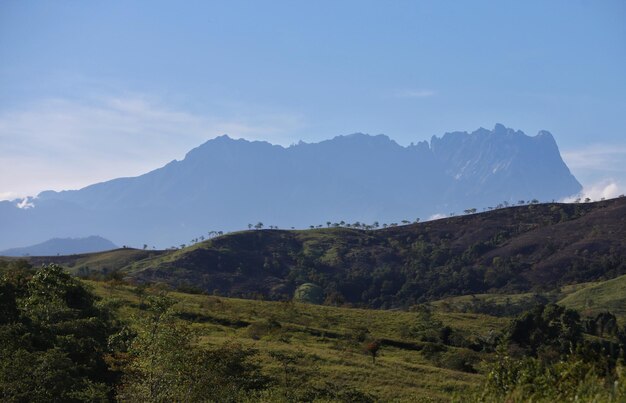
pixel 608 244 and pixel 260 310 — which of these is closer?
pixel 260 310

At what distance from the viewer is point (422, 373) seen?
5084 cm

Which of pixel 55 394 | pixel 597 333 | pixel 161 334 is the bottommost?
pixel 597 333

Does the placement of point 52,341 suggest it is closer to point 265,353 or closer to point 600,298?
point 265,353

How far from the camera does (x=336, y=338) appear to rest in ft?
217

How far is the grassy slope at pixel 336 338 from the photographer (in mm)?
46062

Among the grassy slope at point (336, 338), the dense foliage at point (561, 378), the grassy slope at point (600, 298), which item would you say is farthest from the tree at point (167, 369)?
the grassy slope at point (600, 298)

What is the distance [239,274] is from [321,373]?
146 m

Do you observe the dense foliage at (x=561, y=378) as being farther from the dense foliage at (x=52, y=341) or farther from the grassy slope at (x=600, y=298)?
the grassy slope at (x=600, y=298)

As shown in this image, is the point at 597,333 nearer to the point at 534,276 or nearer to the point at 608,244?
the point at 534,276

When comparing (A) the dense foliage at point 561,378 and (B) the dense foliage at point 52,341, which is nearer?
(A) the dense foliage at point 561,378

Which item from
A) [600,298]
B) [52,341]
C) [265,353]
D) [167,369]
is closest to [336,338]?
[265,353]

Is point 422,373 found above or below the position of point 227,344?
below

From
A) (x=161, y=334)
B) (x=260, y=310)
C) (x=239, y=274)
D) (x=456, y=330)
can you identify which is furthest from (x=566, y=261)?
(x=161, y=334)

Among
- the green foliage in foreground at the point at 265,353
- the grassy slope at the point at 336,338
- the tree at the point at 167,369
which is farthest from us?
the grassy slope at the point at 336,338
